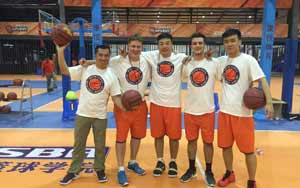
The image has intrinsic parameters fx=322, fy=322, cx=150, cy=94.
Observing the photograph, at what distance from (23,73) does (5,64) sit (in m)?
1.50

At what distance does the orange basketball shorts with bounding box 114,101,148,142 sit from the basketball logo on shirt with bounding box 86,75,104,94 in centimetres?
35

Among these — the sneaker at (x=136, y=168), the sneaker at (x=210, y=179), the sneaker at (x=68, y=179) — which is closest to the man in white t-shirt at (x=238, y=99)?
the sneaker at (x=210, y=179)

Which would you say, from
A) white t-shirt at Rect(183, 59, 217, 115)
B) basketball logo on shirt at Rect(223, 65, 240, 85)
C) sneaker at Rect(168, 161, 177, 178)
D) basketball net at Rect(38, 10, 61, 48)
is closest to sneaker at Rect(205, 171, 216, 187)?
sneaker at Rect(168, 161, 177, 178)

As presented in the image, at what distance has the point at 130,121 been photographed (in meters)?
4.23

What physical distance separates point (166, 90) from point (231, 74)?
33.8 inches

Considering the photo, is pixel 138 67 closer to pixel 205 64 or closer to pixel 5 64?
pixel 205 64

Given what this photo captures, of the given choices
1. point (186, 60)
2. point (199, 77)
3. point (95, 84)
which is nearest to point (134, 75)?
point (95, 84)

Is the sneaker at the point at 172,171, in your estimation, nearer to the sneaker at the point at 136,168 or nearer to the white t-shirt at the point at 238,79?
the sneaker at the point at 136,168

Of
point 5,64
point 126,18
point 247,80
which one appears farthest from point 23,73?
point 247,80

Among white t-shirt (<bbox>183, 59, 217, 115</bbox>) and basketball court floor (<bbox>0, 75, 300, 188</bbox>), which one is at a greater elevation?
white t-shirt (<bbox>183, 59, 217, 115</bbox>)

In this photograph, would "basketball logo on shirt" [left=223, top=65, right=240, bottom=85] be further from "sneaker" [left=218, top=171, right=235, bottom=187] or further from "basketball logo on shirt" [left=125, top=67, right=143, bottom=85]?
"sneaker" [left=218, top=171, right=235, bottom=187]

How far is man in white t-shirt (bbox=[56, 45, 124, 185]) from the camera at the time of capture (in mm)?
4039

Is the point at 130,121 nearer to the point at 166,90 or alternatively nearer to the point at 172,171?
the point at 166,90

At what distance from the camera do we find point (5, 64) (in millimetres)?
24938
